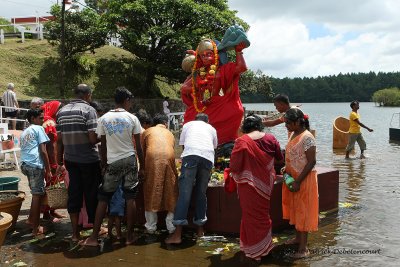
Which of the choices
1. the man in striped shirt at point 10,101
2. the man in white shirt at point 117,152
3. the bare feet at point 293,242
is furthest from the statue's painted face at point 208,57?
the man in striped shirt at point 10,101

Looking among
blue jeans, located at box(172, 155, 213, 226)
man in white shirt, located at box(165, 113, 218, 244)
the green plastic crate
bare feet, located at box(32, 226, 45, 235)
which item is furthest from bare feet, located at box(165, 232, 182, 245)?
the green plastic crate

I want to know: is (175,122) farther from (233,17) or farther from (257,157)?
(257,157)

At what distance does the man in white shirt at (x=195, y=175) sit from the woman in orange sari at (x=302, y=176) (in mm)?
1113

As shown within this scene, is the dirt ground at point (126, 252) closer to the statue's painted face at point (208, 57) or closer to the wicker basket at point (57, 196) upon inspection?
the wicker basket at point (57, 196)

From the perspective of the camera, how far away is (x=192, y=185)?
551cm

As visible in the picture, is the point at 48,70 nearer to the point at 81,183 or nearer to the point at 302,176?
the point at 81,183

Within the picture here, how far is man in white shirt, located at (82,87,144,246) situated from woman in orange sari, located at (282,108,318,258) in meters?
1.87

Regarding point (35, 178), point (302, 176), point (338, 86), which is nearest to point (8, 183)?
point (35, 178)

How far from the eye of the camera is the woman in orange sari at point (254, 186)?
464 cm

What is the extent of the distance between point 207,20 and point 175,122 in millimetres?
6154

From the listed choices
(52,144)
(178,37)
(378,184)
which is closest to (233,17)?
(178,37)

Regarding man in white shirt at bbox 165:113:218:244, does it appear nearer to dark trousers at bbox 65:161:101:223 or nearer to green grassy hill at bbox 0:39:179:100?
dark trousers at bbox 65:161:101:223

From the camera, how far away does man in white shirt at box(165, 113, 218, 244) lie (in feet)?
17.8

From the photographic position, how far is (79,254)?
5.10 metres
